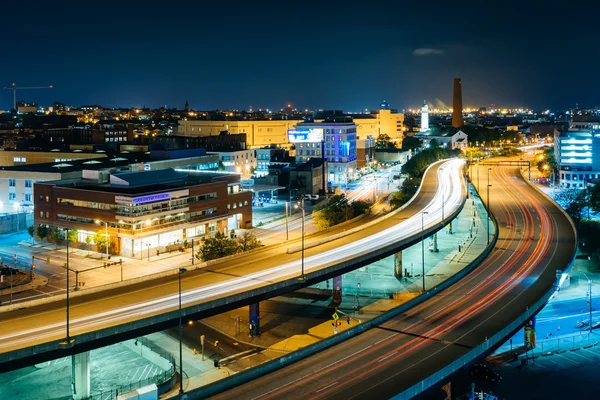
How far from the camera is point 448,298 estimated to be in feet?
93.1

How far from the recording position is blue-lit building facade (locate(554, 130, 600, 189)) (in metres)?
85.8

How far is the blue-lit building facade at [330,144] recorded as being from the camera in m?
90.8

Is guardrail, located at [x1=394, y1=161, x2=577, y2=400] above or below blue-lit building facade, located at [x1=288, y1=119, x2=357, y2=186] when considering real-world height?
below

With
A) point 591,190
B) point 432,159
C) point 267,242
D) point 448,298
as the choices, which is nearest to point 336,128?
point 432,159

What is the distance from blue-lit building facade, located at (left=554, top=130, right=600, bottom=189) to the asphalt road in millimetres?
49739

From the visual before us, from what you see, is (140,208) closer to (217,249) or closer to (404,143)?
(217,249)

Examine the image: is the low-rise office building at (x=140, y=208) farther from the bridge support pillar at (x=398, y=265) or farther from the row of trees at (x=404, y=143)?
the row of trees at (x=404, y=143)

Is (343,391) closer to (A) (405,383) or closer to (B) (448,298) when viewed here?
(A) (405,383)

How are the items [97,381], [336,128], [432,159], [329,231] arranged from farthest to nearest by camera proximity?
1. [432,159]
2. [336,128]
3. [329,231]
4. [97,381]

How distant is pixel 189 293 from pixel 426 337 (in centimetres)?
965

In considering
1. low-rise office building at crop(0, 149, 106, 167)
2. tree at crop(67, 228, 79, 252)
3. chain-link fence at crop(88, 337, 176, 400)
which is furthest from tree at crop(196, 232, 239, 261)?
low-rise office building at crop(0, 149, 106, 167)

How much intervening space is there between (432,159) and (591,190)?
37178mm

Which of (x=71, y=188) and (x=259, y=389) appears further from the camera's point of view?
(x=71, y=188)

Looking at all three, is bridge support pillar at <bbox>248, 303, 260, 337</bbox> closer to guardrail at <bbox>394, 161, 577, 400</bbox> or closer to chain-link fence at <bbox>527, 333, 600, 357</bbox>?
guardrail at <bbox>394, 161, 577, 400</bbox>
